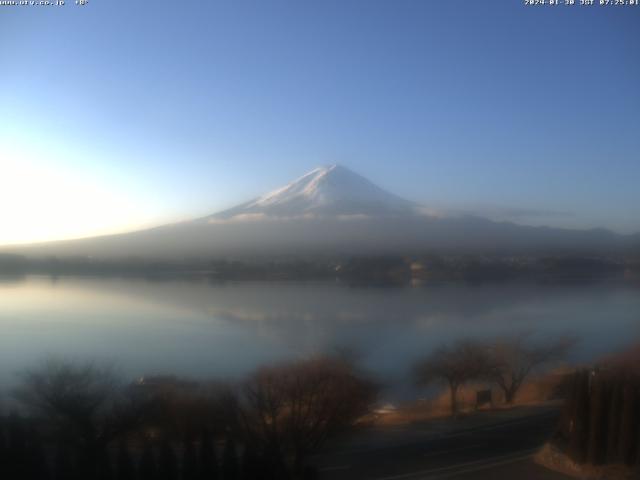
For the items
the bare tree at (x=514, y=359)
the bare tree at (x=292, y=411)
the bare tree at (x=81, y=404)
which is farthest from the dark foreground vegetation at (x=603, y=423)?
the bare tree at (x=81, y=404)

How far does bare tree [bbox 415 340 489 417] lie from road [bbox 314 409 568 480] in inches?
14.8

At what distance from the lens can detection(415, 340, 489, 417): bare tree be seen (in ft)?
15.7

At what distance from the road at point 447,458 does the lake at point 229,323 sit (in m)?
0.49

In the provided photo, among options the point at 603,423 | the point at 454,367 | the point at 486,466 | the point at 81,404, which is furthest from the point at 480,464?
the point at 81,404

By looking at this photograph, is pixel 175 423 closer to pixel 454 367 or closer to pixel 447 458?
pixel 447 458

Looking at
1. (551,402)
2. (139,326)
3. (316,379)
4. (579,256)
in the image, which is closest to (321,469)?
(316,379)

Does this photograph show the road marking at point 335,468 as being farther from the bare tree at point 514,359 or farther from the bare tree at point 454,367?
the bare tree at point 514,359

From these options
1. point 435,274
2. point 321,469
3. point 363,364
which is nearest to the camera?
point 321,469

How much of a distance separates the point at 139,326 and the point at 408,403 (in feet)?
8.39

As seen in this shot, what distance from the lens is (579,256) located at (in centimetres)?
521

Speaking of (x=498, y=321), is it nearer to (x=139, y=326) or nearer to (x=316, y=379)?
(x=316, y=379)

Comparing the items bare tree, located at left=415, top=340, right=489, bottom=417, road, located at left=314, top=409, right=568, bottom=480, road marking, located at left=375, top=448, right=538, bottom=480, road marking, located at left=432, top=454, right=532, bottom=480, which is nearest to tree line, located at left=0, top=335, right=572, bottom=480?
road, located at left=314, top=409, right=568, bottom=480

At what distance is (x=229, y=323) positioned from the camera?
453cm

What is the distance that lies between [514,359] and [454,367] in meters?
0.68
